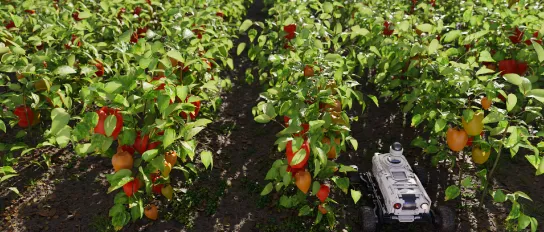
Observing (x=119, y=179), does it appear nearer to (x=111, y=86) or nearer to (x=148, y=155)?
(x=148, y=155)

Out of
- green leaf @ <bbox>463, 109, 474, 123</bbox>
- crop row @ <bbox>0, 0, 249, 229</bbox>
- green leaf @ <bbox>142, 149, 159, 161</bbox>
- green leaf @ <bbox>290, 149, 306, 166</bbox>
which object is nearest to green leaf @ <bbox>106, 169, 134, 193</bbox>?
crop row @ <bbox>0, 0, 249, 229</bbox>

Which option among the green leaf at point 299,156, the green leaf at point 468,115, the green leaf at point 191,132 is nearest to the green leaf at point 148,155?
the green leaf at point 191,132

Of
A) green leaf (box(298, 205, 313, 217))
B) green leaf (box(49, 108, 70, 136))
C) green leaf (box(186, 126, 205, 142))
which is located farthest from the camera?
green leaf (box(298, 205, 313, 217))

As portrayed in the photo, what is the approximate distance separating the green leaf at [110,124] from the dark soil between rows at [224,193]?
5.05 ft

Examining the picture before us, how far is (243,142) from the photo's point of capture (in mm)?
5438

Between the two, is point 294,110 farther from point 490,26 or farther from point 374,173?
point 490,26

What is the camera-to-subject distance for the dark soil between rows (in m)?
4.09

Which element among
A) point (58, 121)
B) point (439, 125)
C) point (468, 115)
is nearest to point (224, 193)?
point (58, 121)

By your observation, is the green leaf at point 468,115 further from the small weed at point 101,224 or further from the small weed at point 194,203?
the small weed at point 101,224

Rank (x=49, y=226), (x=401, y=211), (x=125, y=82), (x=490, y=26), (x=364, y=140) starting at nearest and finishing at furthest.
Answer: (x=125, y=82) → (x=401, y=211) → (x=49, y=226) → (x=490, y=26) → (x=364, y=140)

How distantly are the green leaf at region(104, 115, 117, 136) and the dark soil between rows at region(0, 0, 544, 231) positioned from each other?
5.05 ft

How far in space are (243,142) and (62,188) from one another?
2.19 metres

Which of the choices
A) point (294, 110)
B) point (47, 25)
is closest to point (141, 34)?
point (47, 25)

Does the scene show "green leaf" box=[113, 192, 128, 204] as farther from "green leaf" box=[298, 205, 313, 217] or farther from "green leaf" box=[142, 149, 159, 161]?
"green leaf" box=[298, 205, 313, 217]
